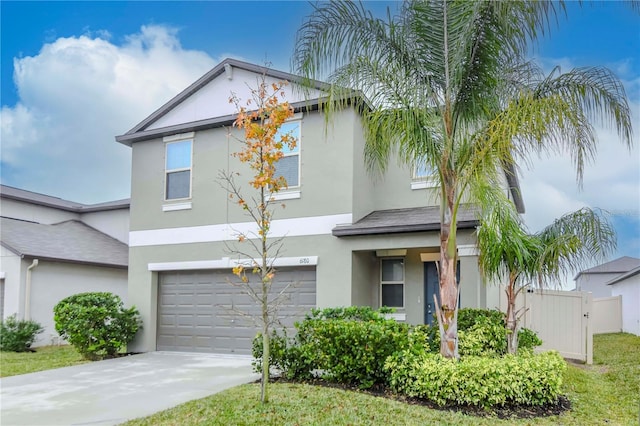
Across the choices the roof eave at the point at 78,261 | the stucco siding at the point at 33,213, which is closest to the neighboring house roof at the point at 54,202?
the stucco siding at the point at 33,213

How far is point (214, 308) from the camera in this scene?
1412cm

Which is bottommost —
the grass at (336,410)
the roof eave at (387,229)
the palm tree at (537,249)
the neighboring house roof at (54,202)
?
the grass at (336,410)

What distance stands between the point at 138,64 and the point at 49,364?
10974 mm

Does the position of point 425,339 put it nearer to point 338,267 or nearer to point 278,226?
point 338,267

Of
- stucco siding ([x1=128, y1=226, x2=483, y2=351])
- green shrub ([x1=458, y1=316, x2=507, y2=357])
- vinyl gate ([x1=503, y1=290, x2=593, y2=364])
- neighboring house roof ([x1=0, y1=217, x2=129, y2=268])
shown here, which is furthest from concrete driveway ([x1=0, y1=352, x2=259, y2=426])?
vinyl gate ([x1=503, y1=290, x2=593, y2=364])

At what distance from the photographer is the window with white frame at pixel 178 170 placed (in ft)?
47.9

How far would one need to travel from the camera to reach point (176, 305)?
577 inches

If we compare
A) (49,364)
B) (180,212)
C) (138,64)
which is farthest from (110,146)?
(49,364)

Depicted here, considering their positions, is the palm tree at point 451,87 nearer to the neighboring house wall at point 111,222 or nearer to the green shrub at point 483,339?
the green shrub at point 483,339

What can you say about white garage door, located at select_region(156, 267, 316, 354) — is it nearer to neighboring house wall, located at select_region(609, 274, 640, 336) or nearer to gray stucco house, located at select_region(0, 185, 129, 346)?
gray stucco house, located at select_region(0, 185, 129, 346)

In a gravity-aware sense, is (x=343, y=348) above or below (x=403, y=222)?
below

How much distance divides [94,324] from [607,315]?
72.4 feet

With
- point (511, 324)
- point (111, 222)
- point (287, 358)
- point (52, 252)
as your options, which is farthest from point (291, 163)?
point (111, 222)

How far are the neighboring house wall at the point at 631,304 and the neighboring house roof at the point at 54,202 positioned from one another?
20.6 m
